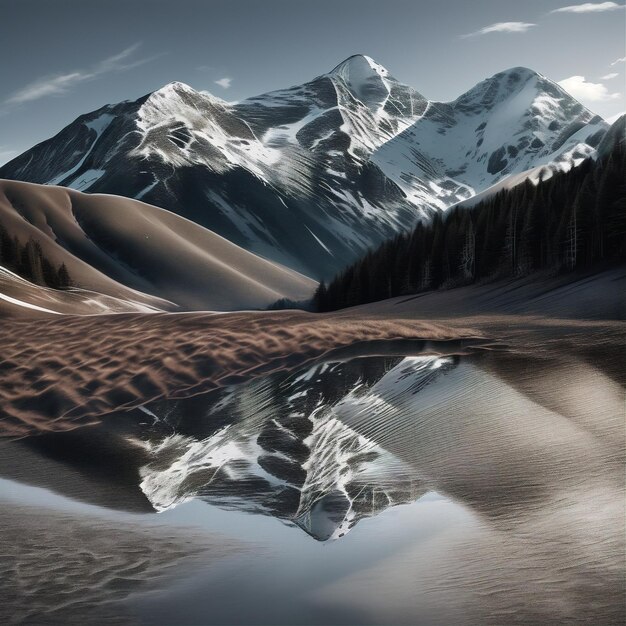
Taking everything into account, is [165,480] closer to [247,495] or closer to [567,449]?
[247,495]

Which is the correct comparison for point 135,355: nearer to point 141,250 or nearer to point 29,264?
point 29,264

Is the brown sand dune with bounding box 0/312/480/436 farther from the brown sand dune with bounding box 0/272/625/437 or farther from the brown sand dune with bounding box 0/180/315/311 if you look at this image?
the brown sand dune with bounding box 0/180/315/311

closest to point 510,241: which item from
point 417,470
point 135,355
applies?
point 135,355

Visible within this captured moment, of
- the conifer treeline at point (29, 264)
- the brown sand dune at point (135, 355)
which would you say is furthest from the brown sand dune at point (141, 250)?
the brown sand dune at point (135, 355)

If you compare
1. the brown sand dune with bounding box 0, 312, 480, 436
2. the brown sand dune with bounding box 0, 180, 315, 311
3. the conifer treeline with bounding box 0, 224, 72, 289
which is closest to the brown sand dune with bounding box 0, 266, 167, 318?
the brown sand dune with bounding box 0, 312, 480, 436

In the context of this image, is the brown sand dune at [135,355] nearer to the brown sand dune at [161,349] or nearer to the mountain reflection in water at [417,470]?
the brown sand dune at [161,349]

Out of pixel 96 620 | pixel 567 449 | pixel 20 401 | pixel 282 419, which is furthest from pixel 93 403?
pixel 567 449

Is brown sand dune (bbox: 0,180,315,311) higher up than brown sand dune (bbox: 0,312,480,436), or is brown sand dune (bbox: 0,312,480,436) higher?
brown sand dune (bbox: 0,180,315,311)
